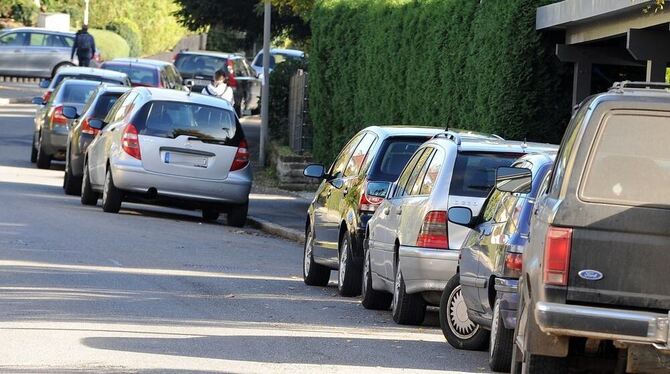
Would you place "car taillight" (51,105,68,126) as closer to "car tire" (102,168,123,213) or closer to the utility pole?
the utility pole

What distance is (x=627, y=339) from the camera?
301 inches

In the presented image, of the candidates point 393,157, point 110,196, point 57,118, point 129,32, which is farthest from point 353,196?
point 129,32

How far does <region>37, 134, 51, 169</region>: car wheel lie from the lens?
29.0m

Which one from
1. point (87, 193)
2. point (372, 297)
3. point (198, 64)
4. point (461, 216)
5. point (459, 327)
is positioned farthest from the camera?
point (198, 64)

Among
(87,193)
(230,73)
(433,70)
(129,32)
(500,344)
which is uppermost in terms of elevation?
(129,32)

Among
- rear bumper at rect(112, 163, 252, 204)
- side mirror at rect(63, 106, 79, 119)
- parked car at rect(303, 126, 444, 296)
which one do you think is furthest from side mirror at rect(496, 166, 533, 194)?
side mirror at rect(63, 106, 79, 119)

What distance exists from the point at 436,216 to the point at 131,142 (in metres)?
9.91

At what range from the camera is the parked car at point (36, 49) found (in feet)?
172

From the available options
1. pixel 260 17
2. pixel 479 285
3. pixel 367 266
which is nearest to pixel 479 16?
pixel 367 266

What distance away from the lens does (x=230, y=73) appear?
41.2 m

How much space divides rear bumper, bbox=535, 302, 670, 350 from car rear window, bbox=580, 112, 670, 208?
1.84 feet

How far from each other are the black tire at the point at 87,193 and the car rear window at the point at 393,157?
8834 mm

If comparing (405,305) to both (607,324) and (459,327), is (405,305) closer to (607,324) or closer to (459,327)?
(459,327)

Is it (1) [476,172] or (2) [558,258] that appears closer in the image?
(2) [558,258]
